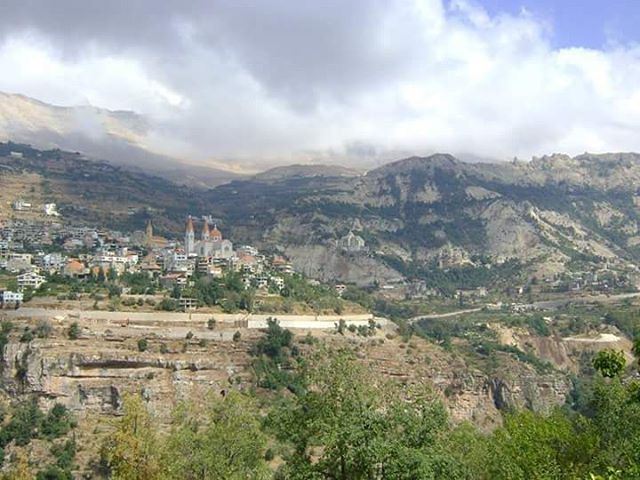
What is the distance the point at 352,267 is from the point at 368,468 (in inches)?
4738

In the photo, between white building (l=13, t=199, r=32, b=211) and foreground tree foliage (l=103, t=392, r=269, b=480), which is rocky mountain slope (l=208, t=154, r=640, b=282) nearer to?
white building (l=13, t=199, r=32, b=211)

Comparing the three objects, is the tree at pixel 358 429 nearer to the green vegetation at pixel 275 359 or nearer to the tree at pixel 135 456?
the tree at pixel 135 456

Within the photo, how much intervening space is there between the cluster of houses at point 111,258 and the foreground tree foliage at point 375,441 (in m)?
40.6

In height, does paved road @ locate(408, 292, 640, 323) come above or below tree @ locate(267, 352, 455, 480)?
below

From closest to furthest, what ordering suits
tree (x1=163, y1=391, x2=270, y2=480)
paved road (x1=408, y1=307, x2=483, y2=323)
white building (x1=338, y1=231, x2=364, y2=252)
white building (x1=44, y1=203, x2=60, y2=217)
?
A: tree (x1=163, y1=391, x2=270, y2=480) → paved road (x1=408, y1=307, x2=483, y2=323) → white building (x1=44, y1=203, x2=60, y2=217) → white building (x1=338, y1=231, x2=364, y2=252)

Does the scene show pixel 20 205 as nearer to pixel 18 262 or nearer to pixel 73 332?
pixel 18 262

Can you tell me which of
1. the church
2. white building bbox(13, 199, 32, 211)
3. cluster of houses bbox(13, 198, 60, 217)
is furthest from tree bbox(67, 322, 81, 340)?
white building bbox(13, 199, 32, 211)

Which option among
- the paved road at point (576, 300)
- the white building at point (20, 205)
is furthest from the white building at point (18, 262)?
the paved road at point (576, 300)

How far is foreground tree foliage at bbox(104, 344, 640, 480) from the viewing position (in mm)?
16372

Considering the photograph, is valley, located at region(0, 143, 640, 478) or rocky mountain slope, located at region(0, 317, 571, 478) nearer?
rocky mountain slope, located at region(0, 317, 571, 478)

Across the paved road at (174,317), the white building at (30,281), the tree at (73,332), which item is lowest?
the tree at (73,332)

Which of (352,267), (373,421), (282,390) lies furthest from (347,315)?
(352,267)

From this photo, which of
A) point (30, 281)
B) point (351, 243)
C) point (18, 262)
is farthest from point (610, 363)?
point (351, 243)

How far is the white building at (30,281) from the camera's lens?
64.5m
